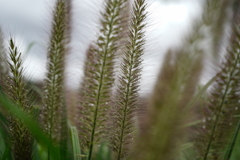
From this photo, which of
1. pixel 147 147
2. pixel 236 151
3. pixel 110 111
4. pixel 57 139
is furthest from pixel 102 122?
pixel 236 151

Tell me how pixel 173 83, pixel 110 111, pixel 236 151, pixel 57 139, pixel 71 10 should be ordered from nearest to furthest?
pixel 173 83 < pixel 110 111 < pixel 57 139 < pixel 71 10 < pixel 236 151

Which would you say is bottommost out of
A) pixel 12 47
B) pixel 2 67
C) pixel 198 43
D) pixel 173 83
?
pixel 173 83

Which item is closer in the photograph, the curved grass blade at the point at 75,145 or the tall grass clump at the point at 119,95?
the tall grass clump at the point at 119,95

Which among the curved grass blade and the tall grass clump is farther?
the curved grass blade

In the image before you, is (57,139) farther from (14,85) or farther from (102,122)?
(14,85)

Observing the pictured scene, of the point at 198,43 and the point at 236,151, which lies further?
the point at 236,151

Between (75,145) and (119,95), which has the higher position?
(119,95)

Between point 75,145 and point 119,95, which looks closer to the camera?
point 119,95

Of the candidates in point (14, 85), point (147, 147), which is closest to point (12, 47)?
point (14, 85)

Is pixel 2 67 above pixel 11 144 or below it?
above

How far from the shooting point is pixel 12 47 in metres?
1.79

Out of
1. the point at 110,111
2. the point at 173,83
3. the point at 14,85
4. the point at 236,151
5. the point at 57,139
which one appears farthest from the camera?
the point at 236,151

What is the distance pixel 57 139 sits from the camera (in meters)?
2.24

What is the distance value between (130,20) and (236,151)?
1.46 meters
